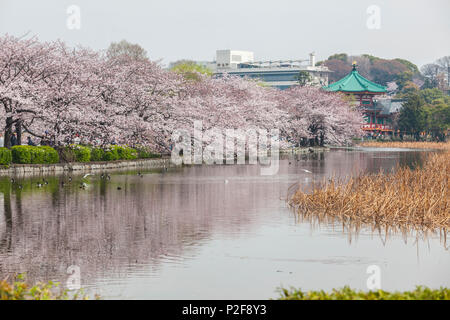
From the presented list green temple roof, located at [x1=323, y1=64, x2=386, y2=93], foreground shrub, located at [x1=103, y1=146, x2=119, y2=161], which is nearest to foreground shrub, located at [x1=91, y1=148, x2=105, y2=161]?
foreground shrub, located at [x1=103, y1=146, x2=119, y2=161]

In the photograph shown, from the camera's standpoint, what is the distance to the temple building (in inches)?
4719

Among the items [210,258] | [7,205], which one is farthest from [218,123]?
[210,258]

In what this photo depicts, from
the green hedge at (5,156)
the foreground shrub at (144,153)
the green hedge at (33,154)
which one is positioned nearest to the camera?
the green hedge at (5,156)

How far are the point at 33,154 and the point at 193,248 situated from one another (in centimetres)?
2635

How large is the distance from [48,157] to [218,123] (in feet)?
62.9

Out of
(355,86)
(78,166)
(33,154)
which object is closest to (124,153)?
(78,166)

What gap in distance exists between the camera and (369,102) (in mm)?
123500

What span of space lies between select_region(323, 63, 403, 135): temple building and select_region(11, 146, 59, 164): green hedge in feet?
268

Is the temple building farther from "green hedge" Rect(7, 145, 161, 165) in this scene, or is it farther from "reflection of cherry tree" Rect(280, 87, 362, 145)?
"green hedge" Rect(7, 145, 161, 165)

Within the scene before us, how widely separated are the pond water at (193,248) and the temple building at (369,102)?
9465cm

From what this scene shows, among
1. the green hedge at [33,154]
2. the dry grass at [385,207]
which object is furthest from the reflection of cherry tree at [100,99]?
the dry grass at [385,207]

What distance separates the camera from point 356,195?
22.1 m

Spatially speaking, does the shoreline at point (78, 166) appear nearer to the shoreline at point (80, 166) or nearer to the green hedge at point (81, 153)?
the shoreline at point (80, 166)

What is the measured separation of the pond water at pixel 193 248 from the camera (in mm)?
13320
